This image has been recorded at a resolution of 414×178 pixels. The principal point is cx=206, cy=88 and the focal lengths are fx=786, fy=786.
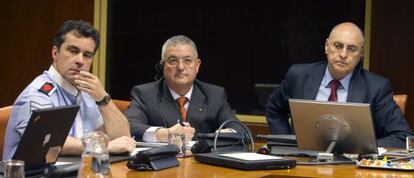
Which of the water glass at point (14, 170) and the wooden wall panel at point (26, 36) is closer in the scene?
the water glass at point (14, 170)

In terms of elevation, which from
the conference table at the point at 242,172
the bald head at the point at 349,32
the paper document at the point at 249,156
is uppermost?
the bald head at the point at 349,32

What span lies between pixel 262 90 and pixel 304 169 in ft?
8.77

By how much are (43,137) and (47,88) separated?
0.76 metres

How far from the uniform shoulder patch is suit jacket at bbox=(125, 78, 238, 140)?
0.67m

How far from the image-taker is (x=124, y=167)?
9.87 ft

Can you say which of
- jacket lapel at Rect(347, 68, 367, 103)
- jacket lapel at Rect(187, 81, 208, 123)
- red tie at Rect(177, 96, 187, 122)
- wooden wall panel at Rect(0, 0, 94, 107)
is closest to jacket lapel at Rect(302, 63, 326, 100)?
jacket lapel at Rect(347, 68, 367, 103)

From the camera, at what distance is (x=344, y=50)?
4223mm

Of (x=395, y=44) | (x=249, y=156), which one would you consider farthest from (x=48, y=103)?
(x=395, y=44)

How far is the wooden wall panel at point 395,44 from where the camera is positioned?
5.18 meters

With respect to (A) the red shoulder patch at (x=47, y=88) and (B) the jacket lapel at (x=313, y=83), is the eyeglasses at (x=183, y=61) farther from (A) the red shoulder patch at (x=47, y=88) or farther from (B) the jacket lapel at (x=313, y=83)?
(A) the red shoulder patch at (x=47, y=88)

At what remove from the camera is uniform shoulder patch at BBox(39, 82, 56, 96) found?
340cm

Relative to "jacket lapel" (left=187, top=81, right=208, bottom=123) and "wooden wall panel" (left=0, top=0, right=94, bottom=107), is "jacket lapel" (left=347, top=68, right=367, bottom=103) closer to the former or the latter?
"jacket lapel" (left=187, top=81, right=208, bottom=123)

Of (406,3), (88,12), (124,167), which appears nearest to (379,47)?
(406,3)

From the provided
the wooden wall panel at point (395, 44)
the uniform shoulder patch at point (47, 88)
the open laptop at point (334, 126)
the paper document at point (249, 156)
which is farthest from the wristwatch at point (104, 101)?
the wooden wall panel at point (395, 44)
